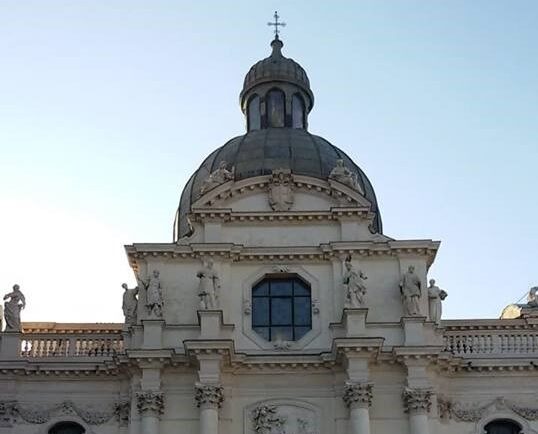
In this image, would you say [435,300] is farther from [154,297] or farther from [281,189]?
[154,297]

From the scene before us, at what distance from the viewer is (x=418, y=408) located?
27.3 metres

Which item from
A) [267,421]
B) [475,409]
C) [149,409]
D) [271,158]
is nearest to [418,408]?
[475,409]

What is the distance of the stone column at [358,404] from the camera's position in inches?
1065

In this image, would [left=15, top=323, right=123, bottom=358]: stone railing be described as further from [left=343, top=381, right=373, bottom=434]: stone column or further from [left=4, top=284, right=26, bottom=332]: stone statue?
[left=343, top=381, right=373, bottom=434]: stone column

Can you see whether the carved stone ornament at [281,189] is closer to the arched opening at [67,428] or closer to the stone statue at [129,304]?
the stone statue at [129,304]

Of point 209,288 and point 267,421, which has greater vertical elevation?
point 209,288

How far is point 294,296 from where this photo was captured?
29.7 meters

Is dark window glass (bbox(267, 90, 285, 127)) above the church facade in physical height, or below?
above

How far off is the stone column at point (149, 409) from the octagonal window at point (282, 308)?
133 inches

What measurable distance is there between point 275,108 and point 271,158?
4791mm

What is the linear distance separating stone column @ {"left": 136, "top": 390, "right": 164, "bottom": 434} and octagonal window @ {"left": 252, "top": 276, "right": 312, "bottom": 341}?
11.0 ft

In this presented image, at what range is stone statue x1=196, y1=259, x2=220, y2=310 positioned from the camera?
2838cm

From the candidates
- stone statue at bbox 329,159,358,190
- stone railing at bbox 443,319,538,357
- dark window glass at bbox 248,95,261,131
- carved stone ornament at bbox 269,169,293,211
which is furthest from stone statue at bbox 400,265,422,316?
dark window glass at bbox 248,95,261,131

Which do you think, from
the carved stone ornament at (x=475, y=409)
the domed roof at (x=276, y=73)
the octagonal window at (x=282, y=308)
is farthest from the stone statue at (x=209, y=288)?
the domed roof at (x=276, y=73)
